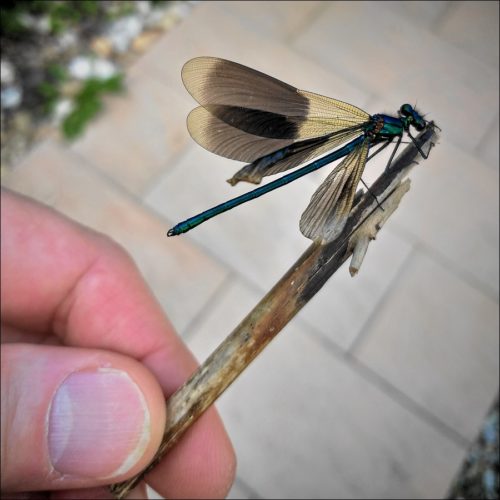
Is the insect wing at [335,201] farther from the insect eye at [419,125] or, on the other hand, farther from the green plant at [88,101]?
the green plant at [88,101]

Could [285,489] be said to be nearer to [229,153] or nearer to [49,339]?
[49,339]

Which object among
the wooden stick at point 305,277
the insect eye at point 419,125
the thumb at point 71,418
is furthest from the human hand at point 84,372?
the insect eye at point 419,125

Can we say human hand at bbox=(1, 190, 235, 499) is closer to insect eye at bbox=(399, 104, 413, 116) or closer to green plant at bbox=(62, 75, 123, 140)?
insect eye at bbox=(399, 104, 413, 116)

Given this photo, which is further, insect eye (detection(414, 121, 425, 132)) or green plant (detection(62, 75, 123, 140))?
green plant (detection(62, 75, 123, 140))

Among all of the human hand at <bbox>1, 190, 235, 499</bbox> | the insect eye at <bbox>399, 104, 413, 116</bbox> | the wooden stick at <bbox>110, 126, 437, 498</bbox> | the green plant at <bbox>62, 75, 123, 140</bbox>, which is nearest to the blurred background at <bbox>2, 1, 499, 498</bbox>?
the green plant at <bbox>62, 75, 123, 140</bbox>

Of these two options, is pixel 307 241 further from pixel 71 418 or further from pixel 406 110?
pixel 406 110
